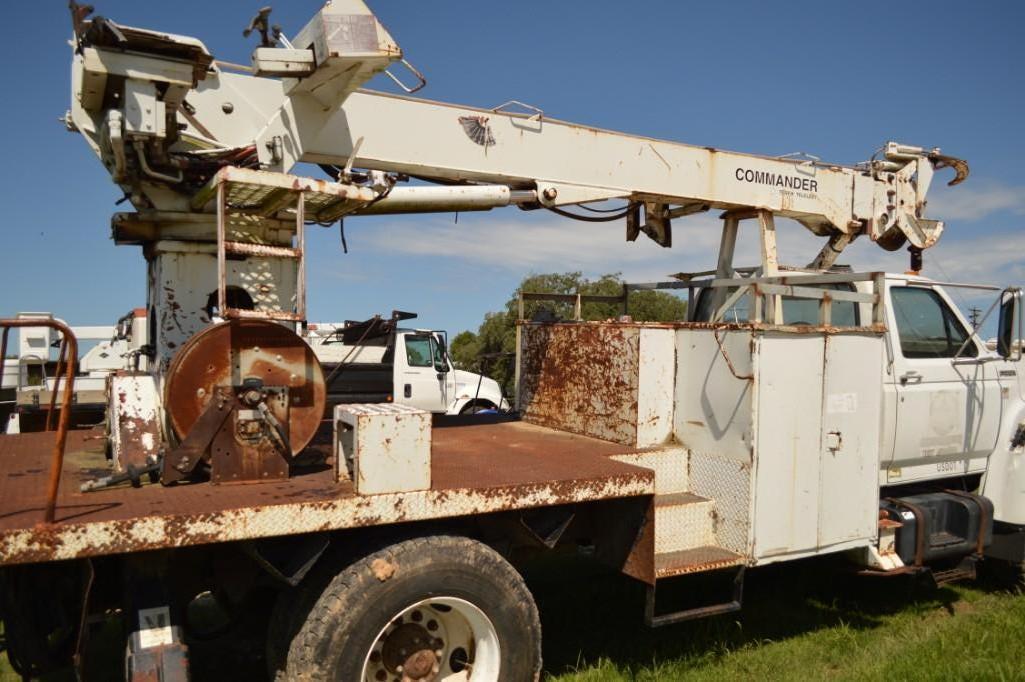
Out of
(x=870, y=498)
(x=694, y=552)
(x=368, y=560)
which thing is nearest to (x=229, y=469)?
(x=368, y=560)

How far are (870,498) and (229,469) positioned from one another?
3765mm

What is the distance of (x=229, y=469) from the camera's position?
3596mm

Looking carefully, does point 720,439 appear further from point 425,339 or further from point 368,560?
point 425,339

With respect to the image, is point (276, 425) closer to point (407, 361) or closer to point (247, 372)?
point (247, 372)

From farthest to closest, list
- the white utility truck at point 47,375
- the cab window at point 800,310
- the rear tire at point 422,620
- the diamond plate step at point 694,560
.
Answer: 1. the white utility truck at point 47,375
2. the cab window at point 800,310
3. the diamond plate step at point 694,560
4. the rear tire at point 422,620

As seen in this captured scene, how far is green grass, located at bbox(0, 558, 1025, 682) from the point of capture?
4555 millimetres

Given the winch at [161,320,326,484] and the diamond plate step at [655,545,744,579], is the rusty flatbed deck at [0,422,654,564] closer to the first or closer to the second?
the winch at [161,320,326,484]

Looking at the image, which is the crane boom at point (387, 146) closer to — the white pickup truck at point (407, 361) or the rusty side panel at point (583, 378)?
the rusty side panel at point (583, 378)

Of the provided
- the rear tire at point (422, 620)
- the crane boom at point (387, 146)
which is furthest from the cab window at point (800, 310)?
the rear tire at point (422, 620)

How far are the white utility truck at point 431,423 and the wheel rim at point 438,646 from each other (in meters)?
0.01

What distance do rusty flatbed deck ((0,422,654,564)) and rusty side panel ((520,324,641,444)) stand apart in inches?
14.0

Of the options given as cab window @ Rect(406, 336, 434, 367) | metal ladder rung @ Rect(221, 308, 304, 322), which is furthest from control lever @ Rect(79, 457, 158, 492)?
cab window @ Rect(406, 336, 434, 367)

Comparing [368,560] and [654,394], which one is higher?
[654,394]

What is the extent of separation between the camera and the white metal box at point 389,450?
134 inches
